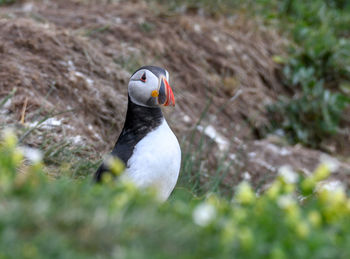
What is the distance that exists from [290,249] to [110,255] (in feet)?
1.92

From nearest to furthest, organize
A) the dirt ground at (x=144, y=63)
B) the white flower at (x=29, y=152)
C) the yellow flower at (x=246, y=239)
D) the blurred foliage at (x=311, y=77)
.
Answer: the yellow flower at (x=246, y=239) → the white flower at (x=29, y=152) → the dirt ground at (x=144, y=63) → the blurred foliage at (x=311, y=77)

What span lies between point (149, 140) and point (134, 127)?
0.72 ft

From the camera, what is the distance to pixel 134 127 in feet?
11.8

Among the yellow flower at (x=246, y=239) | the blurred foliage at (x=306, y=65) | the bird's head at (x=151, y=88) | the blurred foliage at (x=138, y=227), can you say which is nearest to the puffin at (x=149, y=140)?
the bird's head at (x=151, y=88)

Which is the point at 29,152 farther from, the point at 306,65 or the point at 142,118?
the point at 306,65

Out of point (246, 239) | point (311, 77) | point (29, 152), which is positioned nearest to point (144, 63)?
point (29, 152)

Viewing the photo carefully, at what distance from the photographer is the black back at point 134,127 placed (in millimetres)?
3480

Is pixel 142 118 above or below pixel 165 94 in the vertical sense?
below

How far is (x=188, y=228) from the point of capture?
190cm

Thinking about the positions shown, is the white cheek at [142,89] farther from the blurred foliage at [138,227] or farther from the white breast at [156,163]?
the blurred foliage at [138,227]

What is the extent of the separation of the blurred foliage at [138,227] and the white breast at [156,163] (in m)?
1.23

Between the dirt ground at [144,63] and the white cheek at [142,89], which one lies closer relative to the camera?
the white cheek at [142,89]

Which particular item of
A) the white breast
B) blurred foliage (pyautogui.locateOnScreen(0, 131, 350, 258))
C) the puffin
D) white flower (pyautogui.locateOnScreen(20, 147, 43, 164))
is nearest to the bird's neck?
the puffin

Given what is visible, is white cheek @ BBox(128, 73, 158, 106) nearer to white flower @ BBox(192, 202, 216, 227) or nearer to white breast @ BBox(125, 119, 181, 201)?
white breast @ BBox(125, 119, 181, 201)
